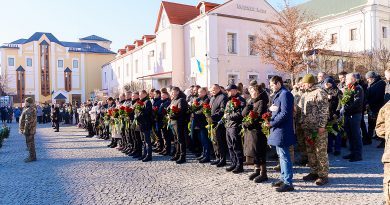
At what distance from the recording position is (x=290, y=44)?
25891mm

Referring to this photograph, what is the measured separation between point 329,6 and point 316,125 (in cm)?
→ 4301

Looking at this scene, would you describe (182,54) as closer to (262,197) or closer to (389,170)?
(262,197)

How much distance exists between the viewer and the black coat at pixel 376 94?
32.7 feet

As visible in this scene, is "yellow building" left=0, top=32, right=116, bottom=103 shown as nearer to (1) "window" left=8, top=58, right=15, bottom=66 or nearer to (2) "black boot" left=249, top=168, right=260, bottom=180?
(1) "window" left=8, top=58, right=15, bottom=66

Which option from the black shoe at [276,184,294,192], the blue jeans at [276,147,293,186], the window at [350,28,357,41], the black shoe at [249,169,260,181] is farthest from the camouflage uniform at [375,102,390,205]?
the window at [350,28,357,41]

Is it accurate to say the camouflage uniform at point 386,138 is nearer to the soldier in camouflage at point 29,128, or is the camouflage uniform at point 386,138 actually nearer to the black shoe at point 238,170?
the black shoe at point 238,170

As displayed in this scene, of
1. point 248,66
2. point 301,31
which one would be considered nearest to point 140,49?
point 248,66

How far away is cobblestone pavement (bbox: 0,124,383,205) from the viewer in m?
5.93

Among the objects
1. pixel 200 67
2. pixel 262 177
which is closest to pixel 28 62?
pixel 200 67

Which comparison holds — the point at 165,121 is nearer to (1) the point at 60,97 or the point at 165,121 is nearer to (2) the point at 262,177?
(2) the point at 262,177

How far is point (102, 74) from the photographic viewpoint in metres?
58.9

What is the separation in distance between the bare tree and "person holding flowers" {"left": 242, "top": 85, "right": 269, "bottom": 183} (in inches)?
782

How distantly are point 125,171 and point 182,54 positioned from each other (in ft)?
78.2

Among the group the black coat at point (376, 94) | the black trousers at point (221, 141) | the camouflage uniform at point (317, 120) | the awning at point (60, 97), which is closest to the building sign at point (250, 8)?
the black coat at point (376, 94)
